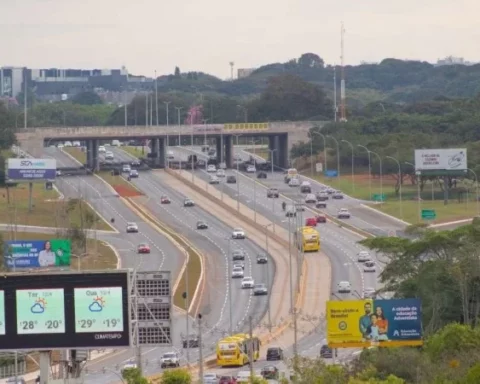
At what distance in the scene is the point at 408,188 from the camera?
16188 centimetres

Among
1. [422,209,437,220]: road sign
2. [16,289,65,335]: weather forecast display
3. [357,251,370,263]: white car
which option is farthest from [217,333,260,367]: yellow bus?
[422,209,437,220]: road sign

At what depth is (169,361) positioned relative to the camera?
3039 inches

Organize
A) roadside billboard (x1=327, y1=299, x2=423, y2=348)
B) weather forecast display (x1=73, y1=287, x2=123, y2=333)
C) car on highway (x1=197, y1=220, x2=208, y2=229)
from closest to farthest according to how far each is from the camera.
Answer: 1. weather forecast display (x1=73, y1=287, x2=123, y2=333)
2. roadside billboard (x1=327, y1=299, x2=423, y2=348)
3. car on highway (x1=197, y1=220, x2=208, y2=229)

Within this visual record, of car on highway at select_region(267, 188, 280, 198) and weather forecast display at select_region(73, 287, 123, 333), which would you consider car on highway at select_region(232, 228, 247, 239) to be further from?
weather forecast display at select_region(73, 287, 123, 333)

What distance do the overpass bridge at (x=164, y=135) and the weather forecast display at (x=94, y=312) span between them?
394 ft

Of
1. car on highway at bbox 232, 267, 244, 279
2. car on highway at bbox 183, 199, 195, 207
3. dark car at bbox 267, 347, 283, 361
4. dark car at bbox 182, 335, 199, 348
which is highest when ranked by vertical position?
car on highway at bbox 183, 199, 195, 207

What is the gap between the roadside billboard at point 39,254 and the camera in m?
97.1

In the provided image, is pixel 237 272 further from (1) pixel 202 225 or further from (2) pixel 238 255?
(1) pixel 202 225

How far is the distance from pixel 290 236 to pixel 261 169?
6522 cm

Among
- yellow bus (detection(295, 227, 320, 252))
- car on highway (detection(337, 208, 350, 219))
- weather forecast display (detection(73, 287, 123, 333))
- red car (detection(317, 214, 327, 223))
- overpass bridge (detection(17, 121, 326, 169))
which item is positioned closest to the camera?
weather forecast display (detection(73, 287, 123, 333))

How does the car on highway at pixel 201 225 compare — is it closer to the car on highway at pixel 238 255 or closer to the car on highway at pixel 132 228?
the car on highway at pixel 132 228

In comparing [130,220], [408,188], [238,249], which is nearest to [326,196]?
[408,188]

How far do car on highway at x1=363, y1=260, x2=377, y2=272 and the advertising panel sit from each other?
1373 inches

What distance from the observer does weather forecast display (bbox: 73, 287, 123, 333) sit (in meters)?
54.4
